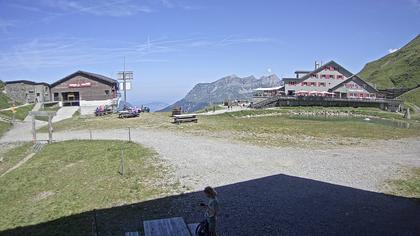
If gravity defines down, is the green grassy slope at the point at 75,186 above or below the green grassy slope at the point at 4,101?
below

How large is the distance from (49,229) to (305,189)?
10.6m

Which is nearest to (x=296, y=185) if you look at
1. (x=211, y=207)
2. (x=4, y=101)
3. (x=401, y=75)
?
(x=211, y=207)

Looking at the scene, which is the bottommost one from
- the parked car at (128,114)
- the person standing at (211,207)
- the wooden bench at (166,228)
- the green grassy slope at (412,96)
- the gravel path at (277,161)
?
the gravel path at (277,161)

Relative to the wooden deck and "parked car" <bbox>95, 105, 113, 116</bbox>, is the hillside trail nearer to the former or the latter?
"parked car" <bbox>95, 105, 113, 116</bbox>

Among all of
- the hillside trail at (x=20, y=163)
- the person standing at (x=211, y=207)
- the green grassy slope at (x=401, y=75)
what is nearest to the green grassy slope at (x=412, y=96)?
the green grassy slope at (x=401, y=75)

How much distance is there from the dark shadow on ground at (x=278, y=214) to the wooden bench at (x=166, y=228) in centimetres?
158

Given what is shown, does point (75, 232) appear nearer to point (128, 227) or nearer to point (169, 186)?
point (128, 227)

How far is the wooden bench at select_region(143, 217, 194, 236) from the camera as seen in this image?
34.8ft

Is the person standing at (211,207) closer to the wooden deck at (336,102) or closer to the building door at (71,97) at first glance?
the building door at (71,97)

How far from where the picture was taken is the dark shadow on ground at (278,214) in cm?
1246

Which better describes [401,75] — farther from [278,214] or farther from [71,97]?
[278,214]

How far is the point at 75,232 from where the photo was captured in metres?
12.8

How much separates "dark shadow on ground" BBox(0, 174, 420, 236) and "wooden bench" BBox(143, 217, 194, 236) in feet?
5.20

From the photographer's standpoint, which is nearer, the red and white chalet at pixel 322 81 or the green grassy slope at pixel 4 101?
the green grassy slope at pixel 4 101
